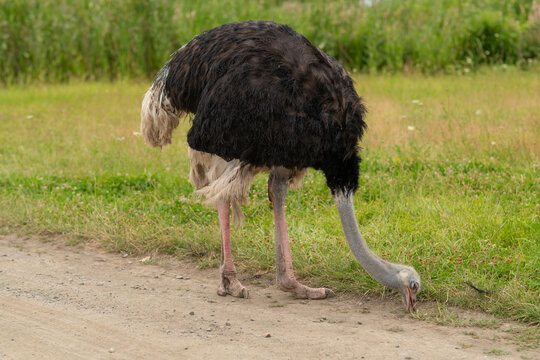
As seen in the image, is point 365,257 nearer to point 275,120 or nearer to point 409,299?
point 409,299

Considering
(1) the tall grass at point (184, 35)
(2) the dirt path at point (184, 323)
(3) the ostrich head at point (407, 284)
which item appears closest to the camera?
(2) the dirt path at point (184, 323)

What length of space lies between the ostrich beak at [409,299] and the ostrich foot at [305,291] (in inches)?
23.1

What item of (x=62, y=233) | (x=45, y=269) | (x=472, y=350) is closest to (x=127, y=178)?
(x=62, y=233)

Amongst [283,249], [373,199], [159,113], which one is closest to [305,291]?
[283,249]

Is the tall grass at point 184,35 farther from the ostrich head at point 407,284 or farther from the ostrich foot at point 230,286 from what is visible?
the ostrich head at point 407,284

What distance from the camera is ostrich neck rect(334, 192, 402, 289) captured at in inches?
170

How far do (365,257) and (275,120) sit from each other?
0.92 metres

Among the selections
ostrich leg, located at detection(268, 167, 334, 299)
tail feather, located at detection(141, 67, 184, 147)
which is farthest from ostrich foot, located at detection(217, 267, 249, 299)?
tail feather, located at detection(141, 67, 184, 147)

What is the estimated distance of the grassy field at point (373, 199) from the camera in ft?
16.1

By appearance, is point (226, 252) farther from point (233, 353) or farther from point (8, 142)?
point (8, 142)

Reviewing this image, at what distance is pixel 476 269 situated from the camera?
4.77 meters

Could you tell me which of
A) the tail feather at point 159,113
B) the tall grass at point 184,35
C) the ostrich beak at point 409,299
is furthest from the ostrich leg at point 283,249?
the tall grass at point 184,35

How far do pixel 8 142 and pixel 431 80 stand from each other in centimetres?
597

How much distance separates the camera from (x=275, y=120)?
14.1 feet
